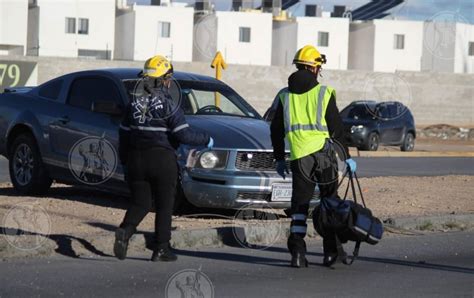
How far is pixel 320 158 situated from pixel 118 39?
64.0m

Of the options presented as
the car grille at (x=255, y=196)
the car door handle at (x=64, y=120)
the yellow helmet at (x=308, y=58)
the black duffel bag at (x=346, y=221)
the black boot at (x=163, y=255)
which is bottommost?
the black boot at (x=163, y=255)

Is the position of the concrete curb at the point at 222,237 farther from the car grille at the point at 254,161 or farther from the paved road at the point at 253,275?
the car grille at the point at 254,161

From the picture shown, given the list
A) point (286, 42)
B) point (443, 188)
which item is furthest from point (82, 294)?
point (286, 42)

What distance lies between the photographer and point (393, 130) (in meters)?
32.4

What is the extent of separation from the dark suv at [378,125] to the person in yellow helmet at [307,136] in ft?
70.2

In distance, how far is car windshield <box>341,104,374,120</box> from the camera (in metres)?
33.1

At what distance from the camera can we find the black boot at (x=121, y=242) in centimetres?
889

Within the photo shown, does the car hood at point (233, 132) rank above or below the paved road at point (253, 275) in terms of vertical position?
above

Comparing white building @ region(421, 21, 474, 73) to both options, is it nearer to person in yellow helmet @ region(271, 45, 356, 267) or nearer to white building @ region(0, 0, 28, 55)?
white building @ region(0, 0, 28, 55)

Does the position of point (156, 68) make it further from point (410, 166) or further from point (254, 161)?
point (410, 166)

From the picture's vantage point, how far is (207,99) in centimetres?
1266

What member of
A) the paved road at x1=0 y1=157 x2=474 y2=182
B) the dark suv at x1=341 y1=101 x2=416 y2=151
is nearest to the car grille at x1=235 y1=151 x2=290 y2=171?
the paved road at x1=0 y1=157 x2=474 y2=182

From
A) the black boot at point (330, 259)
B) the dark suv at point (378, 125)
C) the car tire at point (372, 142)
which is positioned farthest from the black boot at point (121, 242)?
the car tire at point (372, 142)

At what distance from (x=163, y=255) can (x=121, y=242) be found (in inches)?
17.3
